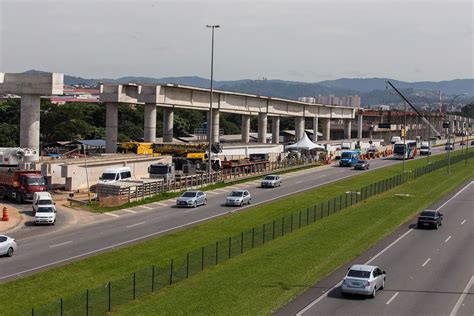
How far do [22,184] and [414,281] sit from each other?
37.4 metres

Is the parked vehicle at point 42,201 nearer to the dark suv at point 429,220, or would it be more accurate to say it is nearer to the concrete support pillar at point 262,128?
the dark suv at point 429,220

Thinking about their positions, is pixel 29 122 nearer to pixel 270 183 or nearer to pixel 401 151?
pixel 270 183

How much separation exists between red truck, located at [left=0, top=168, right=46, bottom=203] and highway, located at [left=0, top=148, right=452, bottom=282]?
322 inches

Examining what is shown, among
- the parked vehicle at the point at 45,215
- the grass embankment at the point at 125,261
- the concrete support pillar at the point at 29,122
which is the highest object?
the concrete support pillar at the point at 29,122

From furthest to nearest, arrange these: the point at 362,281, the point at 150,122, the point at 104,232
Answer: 1. the point at 150,122
2. the point at 104,232
3. the point at 362,281

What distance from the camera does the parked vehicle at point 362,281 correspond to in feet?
98.1

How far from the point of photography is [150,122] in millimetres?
88938

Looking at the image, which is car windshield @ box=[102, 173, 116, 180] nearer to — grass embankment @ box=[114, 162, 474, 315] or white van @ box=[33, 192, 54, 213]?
white van @ box=[33, 192, 54, 213]

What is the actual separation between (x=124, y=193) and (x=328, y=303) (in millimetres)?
32870

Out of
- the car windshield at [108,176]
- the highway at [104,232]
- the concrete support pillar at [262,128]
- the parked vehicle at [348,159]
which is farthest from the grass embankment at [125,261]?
the concrete support pillar at [262,128]

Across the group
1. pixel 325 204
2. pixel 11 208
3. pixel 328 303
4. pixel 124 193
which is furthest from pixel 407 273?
pixel 11 208

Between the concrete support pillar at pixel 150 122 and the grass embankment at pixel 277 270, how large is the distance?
122 ft

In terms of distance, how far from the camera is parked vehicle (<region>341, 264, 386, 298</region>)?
29.9 meters

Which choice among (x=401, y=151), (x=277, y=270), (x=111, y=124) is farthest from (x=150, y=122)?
(x=277, y=270)
